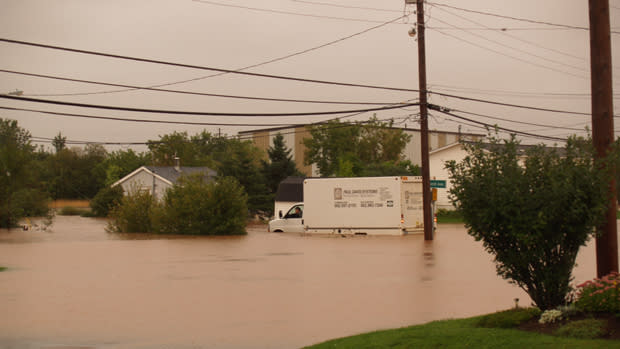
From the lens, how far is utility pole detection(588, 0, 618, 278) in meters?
9.16

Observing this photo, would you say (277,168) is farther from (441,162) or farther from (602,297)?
(602,297)

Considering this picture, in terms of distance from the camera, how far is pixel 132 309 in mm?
12086

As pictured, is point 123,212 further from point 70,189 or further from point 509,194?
point 70,189

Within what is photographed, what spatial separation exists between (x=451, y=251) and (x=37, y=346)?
1756cm

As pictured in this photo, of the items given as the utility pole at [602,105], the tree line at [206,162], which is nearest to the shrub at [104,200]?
the tree line at [206,162]

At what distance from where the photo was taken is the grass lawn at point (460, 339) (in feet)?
22.4

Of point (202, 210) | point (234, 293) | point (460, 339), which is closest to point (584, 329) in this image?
point (460, 339)

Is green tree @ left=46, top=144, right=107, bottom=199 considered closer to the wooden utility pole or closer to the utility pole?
the wooden utility pole

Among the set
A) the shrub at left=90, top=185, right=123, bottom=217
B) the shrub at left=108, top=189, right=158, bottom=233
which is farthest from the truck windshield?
the shrub at left=90, top=185, right=123, bottom=217

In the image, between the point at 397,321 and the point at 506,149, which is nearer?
the point at 506,149

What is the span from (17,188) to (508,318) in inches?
1491

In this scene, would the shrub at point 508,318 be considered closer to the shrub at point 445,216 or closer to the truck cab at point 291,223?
the truck cab at point 291,223

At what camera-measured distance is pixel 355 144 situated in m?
70.9

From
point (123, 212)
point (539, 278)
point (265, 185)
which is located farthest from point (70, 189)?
point (539, 278)
